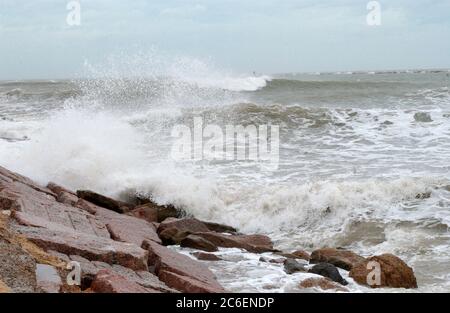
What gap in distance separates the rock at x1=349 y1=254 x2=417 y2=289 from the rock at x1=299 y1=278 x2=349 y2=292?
0.39 meters

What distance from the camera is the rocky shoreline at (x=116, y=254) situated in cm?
390

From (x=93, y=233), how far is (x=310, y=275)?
2435mm

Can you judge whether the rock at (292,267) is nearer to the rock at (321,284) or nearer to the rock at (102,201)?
the rock at (321,284)

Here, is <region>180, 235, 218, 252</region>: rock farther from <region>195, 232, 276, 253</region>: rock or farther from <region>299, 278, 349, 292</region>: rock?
<region>299, 278, 349, 292</region>: rock

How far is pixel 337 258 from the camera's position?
5984mm

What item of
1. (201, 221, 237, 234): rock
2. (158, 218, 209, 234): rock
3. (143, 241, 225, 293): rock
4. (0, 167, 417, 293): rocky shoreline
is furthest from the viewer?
(201, 221, 237, 234): rock

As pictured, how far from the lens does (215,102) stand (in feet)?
67.8

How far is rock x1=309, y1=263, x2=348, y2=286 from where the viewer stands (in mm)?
5348

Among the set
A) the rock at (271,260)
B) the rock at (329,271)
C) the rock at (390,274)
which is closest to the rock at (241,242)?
the rock at (271,260)

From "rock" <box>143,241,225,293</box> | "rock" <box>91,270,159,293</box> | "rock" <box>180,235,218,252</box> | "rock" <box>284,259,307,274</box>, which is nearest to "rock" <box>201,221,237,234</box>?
"rock" <box>180,235,218,252</box>

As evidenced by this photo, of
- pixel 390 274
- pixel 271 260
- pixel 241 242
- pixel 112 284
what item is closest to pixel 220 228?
pixel 241 242
